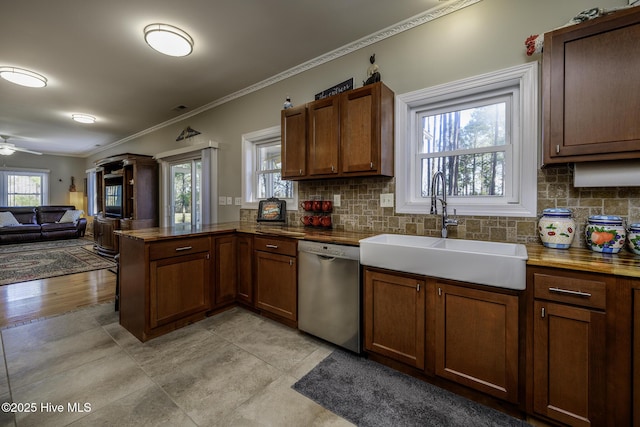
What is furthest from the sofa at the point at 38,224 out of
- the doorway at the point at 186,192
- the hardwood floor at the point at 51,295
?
the doorway at the point at 186,192

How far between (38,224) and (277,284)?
8.70 metres

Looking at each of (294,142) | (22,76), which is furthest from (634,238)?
(22,76)

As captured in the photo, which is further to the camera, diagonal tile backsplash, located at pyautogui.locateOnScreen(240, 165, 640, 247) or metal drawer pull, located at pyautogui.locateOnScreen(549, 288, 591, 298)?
diagonal tile backsplash, located at pyautogui.locateOnScreen(240, 165, 640, 247)

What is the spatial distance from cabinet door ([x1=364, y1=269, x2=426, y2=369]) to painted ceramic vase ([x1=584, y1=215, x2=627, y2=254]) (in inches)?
39.0

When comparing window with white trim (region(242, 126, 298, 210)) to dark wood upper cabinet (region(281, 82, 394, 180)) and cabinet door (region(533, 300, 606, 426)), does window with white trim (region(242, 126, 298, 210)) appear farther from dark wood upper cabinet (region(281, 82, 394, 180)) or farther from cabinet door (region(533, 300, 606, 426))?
cabinet door (region(533, 300, 606, 426))

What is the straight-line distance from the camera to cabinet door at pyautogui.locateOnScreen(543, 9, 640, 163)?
1377mm

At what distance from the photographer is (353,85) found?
2.65 meters

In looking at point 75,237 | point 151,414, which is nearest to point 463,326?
point 151,414

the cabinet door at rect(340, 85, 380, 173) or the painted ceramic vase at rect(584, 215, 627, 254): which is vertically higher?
the cabinet door at rect(340, 85, 380, 173)

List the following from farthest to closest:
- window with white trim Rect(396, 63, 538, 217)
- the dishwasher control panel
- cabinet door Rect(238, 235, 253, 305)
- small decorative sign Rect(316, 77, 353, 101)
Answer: cabinet door Rect(238, 235, 253, 305) → small decorative sign Rect(316, 77, 353, 101) → the dishwasher control panel → window with white trim Rect(396, 63, 538, 217)

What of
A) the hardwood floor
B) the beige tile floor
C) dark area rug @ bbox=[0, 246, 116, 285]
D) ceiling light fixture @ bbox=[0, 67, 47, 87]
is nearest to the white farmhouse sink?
the beige tile floor

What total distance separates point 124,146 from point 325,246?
6.98 meters

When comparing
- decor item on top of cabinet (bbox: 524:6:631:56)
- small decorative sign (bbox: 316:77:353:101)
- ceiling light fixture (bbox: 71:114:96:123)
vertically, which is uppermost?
ceiling light fixture (bbox: 71:114:96:123)

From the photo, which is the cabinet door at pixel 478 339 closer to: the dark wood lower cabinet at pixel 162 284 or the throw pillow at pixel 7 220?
the dark wood lower cabinet at pixel 162 284
